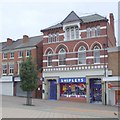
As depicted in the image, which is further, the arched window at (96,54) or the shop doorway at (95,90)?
the arched window at (96,54)

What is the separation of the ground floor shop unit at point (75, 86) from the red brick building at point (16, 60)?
92.7 inches

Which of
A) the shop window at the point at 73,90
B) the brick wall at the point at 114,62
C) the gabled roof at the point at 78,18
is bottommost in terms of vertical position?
the shop window at the point at 73,90

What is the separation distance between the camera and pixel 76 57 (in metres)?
39.8

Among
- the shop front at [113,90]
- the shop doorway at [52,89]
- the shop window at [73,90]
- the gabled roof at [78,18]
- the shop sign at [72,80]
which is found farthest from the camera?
the shop doorway at [52,89]

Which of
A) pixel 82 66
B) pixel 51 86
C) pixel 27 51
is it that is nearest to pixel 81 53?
pixel 82 66

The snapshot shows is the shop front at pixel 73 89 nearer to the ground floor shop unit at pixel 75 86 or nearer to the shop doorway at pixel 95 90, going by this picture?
the ground floor shop unit at pixel 75 86

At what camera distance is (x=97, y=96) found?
38.1m

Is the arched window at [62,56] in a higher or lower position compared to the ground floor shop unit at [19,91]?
higher

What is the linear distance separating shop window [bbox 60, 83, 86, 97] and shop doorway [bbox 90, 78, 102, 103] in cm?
120

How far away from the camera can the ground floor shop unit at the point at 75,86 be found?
37.9 metres

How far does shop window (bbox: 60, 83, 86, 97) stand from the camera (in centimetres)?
3928

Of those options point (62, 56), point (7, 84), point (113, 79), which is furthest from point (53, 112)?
point (7, 84)

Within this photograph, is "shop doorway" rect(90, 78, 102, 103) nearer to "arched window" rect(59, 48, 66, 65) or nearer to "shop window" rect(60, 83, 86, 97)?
"shop window" rect(60, 83, 86, 97)

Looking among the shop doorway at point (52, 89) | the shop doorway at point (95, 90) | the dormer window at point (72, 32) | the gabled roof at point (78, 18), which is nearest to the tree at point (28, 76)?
the shop doorway at point (95, 90)
